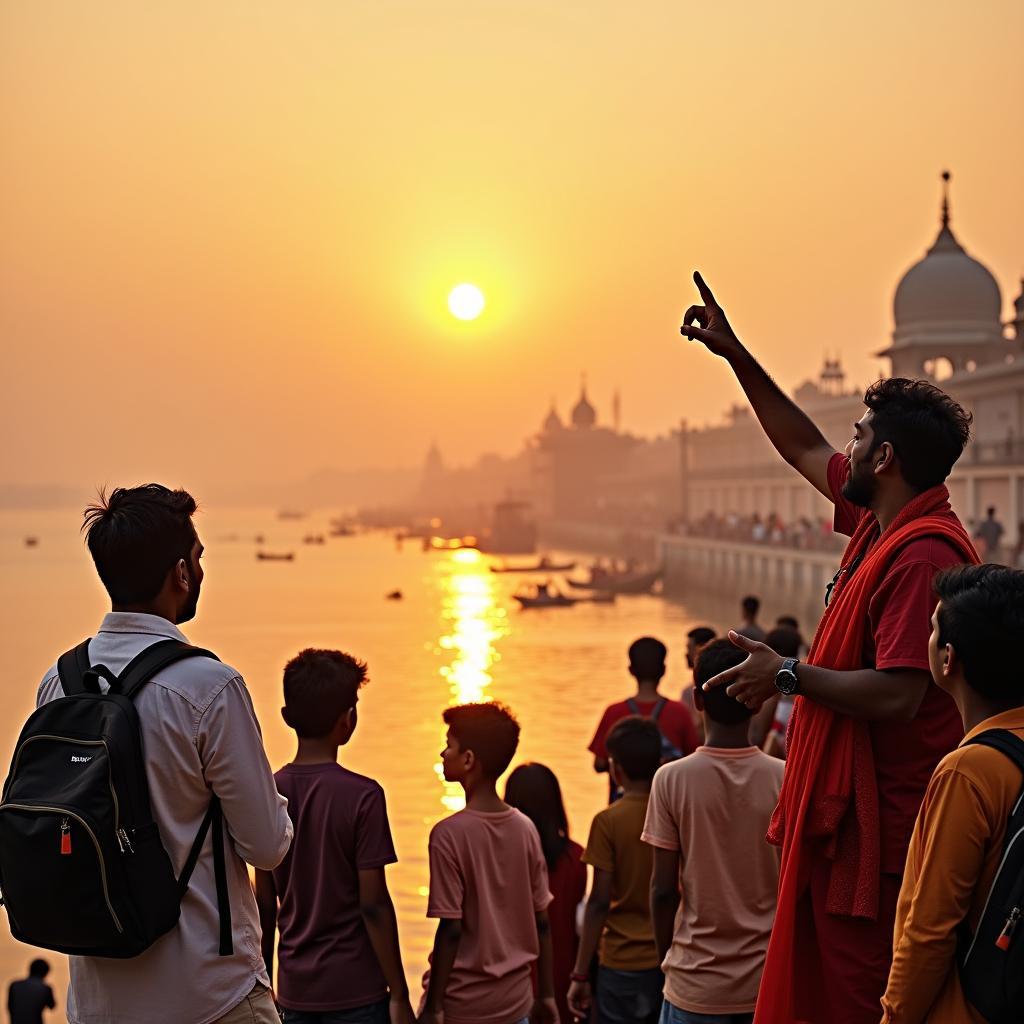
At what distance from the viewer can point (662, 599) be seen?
44.5 meters

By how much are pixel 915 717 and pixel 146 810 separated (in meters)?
1.24

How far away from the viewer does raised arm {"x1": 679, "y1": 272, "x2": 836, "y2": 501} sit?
9.75 ft

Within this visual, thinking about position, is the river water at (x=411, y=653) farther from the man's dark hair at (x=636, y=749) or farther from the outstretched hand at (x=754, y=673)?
the outstretched hand at (x=754, y=673)

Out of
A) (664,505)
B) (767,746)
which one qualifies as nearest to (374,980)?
(767,746)

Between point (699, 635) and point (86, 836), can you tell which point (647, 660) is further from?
point (86, 836)

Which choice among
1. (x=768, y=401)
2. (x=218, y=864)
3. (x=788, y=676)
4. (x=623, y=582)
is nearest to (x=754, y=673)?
(x=788, y=676)

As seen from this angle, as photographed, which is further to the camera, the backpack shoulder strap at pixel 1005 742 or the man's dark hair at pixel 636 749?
the man's dark hair at pixel 636 749

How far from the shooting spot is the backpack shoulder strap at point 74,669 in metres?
2.22

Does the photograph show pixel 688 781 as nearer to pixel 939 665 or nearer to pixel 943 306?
pixel 939 665

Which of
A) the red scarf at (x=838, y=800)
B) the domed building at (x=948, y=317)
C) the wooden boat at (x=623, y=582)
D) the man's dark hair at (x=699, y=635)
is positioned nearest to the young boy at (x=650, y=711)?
the man's dark hair at (x=699, y=635)

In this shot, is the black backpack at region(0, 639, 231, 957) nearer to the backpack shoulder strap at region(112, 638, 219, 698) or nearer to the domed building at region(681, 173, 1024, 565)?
the backpack shoulder strap at region(112, 638, 219, 698)

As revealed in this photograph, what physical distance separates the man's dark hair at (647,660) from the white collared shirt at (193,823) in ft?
9.10

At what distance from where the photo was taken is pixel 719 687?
2.92m

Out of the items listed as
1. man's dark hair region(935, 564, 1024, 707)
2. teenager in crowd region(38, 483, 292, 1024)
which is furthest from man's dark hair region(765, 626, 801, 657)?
teenager in crowd region(38, 483, 292, 1024)
